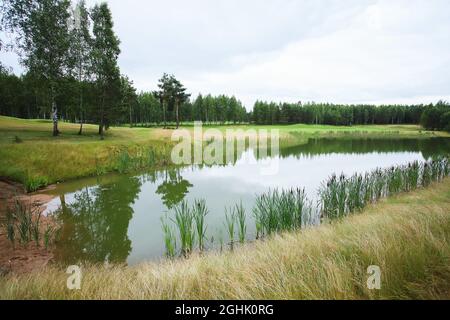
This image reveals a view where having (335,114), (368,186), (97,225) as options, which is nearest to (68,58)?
(97,225)

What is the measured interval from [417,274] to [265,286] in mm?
1811

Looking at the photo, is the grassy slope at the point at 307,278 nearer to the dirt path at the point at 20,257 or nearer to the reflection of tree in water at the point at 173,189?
the dirt path at the point at 20,257

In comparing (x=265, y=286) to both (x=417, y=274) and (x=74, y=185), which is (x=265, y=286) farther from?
(x=74, y=185)

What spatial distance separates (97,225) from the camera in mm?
8484

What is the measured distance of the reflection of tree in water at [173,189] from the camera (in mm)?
11312

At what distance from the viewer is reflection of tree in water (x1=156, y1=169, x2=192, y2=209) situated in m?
11.3

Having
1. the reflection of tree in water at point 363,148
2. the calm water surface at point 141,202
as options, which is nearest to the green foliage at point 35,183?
the calm water surface at point 141,202

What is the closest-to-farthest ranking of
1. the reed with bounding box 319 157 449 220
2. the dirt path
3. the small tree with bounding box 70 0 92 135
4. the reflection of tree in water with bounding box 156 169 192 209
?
1. the dirt path
2. the reed with bounding box 319 157 449 220
3. the reflection of tree in water with bounding box 156 169 192 209
4. the small tree with bounding box 70 0 92 135

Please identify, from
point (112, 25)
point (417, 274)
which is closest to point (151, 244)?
point (417, 274)

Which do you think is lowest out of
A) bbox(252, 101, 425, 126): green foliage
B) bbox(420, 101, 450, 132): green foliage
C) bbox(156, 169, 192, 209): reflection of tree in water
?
bbox(156, 169, 192, 209): reflection of tree in water

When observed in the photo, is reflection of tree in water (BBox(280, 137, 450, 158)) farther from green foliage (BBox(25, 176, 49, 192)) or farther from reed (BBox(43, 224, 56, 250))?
reed (BBox(43, 224, 56, 250))

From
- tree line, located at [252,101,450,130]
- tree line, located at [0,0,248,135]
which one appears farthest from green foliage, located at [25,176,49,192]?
tree line, located at [252,101,450,130]
